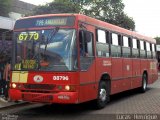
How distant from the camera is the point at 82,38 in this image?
35.2 ft

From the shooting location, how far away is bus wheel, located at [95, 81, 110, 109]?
39.2 feet

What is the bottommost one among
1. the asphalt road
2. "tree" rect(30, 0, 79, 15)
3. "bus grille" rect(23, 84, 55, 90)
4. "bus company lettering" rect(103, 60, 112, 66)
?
the asphalt road

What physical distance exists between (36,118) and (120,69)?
5033 millimetres

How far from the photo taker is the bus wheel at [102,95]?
11961 millimetres

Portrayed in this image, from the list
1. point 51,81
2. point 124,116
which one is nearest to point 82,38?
point 51,81

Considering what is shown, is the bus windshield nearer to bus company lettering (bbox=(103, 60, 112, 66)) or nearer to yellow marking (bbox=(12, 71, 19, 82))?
yellow marking (bbox=(12, 71, 19, 82))

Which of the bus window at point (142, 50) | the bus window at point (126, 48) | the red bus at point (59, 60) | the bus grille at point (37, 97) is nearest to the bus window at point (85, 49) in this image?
the red bus at point (59, 60)

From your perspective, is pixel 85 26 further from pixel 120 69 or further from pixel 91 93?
pixel 120 69

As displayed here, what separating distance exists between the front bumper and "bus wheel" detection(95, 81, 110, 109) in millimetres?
1924

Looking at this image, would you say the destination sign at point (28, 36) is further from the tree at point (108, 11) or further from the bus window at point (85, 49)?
the tree at point (108, 11)

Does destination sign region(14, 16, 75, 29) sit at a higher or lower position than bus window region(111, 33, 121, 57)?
higher

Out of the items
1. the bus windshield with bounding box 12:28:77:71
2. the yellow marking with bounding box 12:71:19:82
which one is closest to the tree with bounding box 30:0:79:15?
the bus windshield with bounding box 12:28:77:71

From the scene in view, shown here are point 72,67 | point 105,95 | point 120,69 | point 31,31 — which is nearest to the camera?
point 72,67

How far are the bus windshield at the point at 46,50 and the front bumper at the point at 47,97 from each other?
2.29 feet
